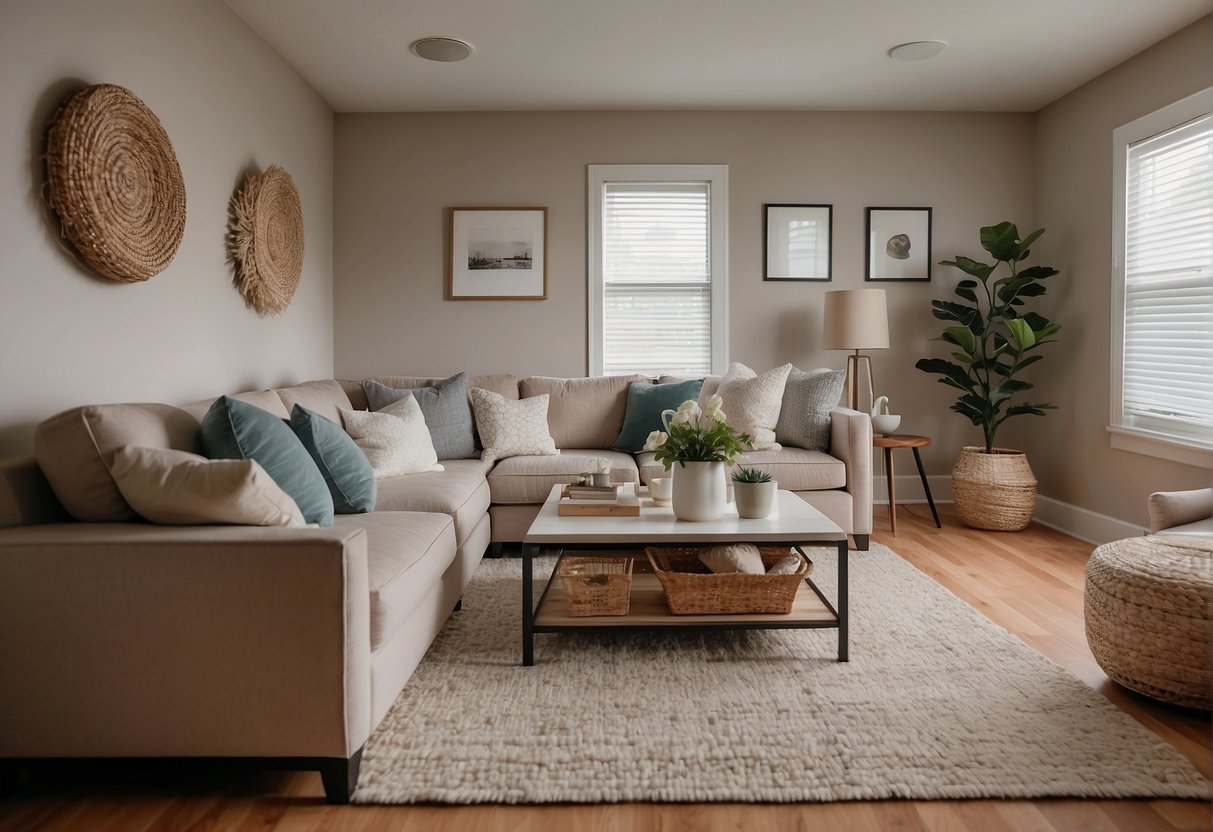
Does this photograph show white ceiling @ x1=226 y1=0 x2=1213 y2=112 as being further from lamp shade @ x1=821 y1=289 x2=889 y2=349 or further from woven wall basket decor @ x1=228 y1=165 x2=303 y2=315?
lamp shade @ x1=821 y1=289 x2=889 y2=349

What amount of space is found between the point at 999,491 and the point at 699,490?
2593mm

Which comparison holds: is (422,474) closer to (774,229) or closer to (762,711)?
(762,711)

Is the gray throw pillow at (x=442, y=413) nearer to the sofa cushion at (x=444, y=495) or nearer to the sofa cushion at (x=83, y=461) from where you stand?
the sofa cushion at (x=444, y=495)

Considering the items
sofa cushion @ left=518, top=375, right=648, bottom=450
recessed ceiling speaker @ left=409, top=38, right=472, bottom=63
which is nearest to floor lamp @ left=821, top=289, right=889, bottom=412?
sofa cushion @ left=518, top=375, right=648, bottom=450

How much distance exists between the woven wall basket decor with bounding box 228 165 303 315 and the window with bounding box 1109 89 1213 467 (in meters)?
4.42

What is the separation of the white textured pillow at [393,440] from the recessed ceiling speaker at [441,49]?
1852 mm

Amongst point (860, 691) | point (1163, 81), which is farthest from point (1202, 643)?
point (1163, 81)

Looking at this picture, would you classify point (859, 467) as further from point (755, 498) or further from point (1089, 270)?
point (1089, 270)

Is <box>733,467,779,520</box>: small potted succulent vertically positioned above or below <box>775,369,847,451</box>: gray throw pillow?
below

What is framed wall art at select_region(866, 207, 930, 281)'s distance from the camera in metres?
4.99

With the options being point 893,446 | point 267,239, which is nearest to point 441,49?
point 267,239

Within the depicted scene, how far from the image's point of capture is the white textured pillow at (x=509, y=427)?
13.1 ft

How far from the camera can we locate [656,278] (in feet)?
16.6

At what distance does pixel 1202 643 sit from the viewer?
197 cm
